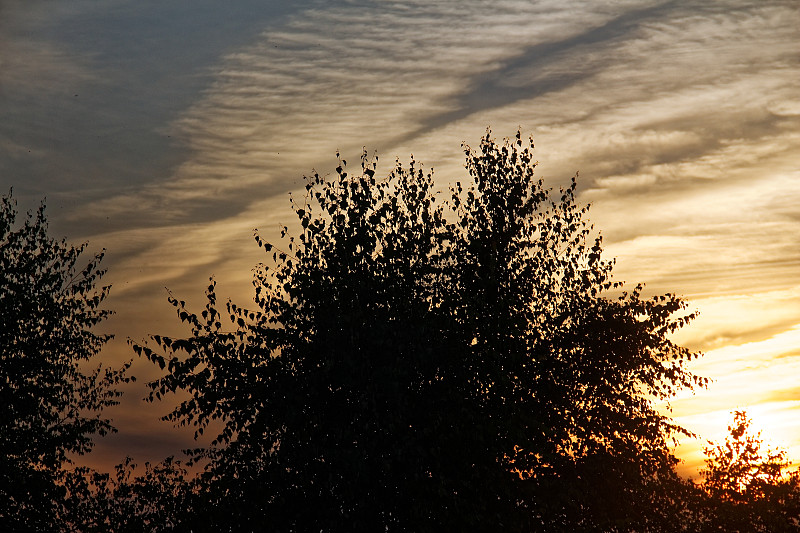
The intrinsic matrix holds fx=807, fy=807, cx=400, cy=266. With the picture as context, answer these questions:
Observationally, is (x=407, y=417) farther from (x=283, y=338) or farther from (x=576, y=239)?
(x=576, y=239)

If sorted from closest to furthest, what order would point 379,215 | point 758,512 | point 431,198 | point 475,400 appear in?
point 475,400 < point 379,215 < point 431,198 < point 758,512

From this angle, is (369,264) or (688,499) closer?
(369,264)

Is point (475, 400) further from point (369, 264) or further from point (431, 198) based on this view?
point (431, 198)

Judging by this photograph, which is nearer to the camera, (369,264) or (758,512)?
(369,264)

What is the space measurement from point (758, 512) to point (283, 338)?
2494cm

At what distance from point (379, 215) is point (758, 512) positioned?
24009 millimetres

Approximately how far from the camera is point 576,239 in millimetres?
28703

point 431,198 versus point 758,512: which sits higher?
point 431,198

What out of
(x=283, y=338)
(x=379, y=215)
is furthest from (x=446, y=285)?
(x=283, y=338)

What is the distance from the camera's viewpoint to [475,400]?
2081 centimetres

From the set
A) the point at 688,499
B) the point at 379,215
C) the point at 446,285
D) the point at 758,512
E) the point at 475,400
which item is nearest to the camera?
the point at 475,400

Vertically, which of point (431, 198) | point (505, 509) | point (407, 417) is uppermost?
point (431, 198)

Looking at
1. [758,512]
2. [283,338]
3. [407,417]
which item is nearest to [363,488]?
[407,417]

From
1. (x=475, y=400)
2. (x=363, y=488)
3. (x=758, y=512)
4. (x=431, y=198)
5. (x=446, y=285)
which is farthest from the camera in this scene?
(x=758, y=512)
